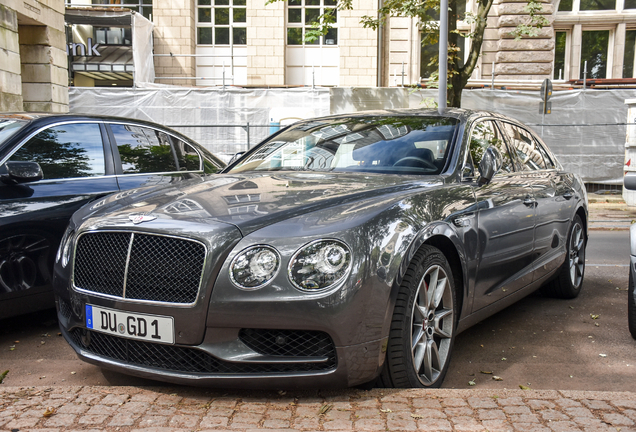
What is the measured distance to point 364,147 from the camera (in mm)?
4336

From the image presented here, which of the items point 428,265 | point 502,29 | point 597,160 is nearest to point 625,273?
point 428,265

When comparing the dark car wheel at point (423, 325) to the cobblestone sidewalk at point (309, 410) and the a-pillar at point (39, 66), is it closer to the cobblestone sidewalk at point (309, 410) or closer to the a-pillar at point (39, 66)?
the cobblestone sidewalk at point (309, 410)

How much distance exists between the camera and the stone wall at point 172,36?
2342 cm

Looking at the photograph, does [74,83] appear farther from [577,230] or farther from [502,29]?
[577,230]

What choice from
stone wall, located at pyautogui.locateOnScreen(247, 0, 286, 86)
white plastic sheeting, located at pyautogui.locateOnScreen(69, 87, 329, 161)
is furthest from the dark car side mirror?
stone wall, located at pyautogui.locateOnScreen(247, 0, 286, 86)

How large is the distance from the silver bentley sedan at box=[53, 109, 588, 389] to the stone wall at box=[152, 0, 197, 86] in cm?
2055

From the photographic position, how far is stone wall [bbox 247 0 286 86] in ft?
77.0

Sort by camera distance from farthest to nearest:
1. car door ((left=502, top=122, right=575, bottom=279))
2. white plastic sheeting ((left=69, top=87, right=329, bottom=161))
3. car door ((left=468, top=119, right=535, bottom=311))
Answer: white plastic sheeting ((left=69, top=87, right=329, bottom=161)), car door ((left=502, top=122, right=575, bottom=279)), car door ((left=468, top=119, right=535, bottom=311))

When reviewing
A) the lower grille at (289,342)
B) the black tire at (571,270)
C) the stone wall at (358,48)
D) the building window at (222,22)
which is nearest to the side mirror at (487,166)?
the lower grille at (289,342)

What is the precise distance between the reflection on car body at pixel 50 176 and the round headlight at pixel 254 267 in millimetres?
1224

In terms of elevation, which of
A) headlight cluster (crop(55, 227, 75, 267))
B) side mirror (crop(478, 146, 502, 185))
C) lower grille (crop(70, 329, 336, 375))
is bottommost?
lower grille (crop(70, 329, 336, 375))

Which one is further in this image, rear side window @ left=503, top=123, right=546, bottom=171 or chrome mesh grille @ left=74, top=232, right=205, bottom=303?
rear side window @ left=503, top=123, right=546, bottom=171

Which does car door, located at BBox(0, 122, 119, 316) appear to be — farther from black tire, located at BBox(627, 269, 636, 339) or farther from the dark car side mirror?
black tire, located at BBox(627, 269, 636, 339)

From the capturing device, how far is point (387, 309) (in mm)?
2953
